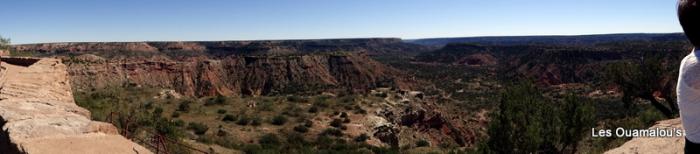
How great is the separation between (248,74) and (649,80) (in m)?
76.2

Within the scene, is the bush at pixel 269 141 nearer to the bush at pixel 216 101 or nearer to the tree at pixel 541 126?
the tree at pixel 541 126

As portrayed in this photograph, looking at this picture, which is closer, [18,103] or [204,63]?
[18,103]

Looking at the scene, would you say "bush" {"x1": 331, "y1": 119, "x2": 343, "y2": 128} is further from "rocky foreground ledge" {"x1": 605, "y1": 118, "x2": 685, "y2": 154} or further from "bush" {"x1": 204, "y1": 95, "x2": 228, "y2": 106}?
"rocky foreground ledge" {"x1": 605, "y1": 118, "x2": 685, "y2": 154}

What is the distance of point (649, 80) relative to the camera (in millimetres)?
26578

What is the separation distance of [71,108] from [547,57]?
122724 mm

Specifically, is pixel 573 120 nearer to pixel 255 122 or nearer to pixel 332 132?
pixel 332 132

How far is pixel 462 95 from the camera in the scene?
86.8m

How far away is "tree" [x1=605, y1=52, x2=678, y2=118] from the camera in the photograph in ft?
86.2

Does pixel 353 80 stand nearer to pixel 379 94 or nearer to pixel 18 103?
pixel 379 94


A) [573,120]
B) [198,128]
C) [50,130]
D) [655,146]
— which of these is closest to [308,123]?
[198,128]

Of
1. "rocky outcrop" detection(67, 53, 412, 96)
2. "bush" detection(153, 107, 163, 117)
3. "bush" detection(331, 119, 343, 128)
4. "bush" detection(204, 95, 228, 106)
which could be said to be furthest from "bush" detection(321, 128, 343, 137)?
"rocky outcrop" detection(67, 53, 412, 96)

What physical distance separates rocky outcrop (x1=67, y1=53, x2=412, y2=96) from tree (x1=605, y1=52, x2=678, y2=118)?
169ft

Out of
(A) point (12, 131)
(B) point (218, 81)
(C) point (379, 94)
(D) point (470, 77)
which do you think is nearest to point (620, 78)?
(C) point (379, 94)

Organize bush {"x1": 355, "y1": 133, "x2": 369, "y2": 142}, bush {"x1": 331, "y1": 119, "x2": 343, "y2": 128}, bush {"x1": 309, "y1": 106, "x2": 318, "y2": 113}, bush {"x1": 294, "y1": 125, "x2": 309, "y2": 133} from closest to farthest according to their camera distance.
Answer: bush {"x1": 294, "y1": 125, "x2": 309, "y2": 133}, bush {"x1": 355, "y1": 133, "x2": 369, "y2": 142}, bush {"x1": 331, "y1": 119, "x2": 343, "y2": 128}, bush {"x1": 309, "y1": 106, "x2": 318, "y2": 113}
